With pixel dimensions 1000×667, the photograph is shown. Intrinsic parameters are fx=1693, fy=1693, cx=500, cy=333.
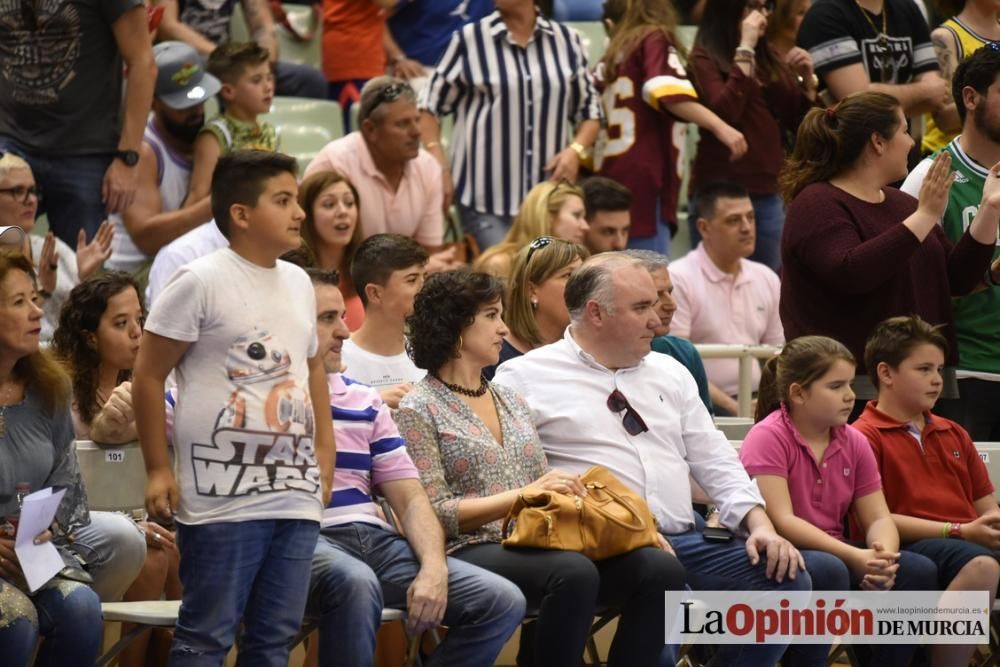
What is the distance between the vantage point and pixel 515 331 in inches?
205

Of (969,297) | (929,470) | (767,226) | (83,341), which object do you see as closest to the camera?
(83,341)

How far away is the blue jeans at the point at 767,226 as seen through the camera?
7211mm

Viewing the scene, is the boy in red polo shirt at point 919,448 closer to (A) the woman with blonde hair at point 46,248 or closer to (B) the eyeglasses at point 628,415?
(B) the eyeglasses at point 628,415

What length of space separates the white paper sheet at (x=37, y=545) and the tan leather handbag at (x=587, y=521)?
3.52ft

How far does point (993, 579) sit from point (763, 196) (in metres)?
2.90

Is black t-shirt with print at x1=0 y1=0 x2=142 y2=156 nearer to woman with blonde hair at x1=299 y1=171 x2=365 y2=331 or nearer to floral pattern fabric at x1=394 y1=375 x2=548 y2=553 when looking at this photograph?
woman with blonde hair at x1=299 y1=171 x2=365 y2=331

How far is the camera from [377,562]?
162 inches

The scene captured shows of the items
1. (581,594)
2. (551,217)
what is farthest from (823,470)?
(551,217)

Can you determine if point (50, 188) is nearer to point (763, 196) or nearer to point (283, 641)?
point (283, 641)

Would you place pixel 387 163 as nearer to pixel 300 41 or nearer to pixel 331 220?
pixel 331 220

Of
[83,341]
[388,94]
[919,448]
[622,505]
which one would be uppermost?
[388,94]

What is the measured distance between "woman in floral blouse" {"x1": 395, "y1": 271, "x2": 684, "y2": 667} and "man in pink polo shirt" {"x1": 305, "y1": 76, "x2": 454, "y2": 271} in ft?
6.95

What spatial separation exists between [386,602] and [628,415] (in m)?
0.85

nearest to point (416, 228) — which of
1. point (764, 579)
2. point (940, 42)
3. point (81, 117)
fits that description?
point (81, 117)
